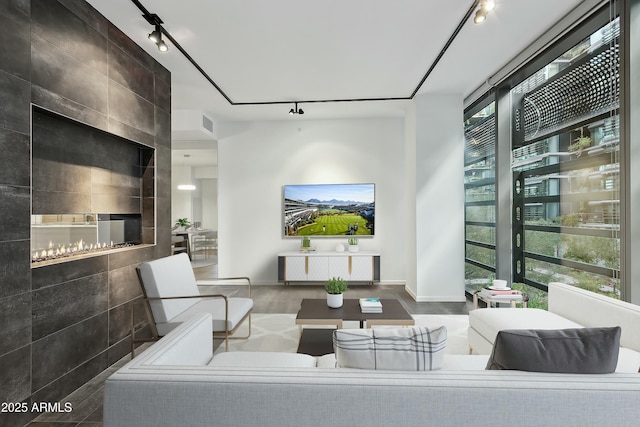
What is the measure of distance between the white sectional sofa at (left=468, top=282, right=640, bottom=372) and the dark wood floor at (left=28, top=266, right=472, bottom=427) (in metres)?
1.58

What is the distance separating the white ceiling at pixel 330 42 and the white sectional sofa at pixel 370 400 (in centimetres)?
271

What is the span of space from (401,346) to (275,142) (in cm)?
520

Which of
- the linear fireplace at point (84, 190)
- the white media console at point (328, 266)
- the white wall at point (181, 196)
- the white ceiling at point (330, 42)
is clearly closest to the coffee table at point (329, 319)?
the linear fireplace at point (84, 190)

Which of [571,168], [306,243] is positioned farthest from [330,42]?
[306,243]

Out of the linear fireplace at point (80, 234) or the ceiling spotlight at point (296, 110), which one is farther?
the ceiling spotlight at point (296, 110)

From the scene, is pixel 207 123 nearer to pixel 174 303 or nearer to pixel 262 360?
pixel 174 303

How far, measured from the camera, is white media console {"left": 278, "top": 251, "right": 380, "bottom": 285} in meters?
5.59

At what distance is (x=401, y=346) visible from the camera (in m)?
1.27

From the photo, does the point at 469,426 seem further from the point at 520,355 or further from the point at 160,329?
the point at 160,329

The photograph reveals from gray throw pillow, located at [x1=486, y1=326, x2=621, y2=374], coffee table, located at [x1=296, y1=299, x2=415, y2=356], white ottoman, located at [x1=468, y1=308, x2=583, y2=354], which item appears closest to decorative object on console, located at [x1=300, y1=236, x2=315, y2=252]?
coffee table, located at [x1=296, y1=299, x2=415, y2=356]

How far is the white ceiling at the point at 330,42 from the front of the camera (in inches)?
109

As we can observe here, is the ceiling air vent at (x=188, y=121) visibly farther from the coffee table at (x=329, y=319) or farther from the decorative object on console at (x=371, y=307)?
the decorative object on console at (x=371, y=307)

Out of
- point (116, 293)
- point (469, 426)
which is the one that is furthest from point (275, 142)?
point (469, 426)

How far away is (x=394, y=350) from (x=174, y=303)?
219 cm
